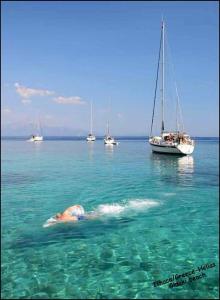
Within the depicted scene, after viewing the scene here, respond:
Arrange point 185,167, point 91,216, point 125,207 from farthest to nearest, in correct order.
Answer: point 185,167, point 125,207, point 91,216

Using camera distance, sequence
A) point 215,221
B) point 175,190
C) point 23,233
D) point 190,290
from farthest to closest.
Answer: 1. point 175,190
2. point 215,221
3. point 23,233
4. point 190,290

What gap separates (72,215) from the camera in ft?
48.5

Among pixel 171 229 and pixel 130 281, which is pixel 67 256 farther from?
pixel 171 229

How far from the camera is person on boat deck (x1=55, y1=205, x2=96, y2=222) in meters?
14.5

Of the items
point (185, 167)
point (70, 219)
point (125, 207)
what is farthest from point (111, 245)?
point (185, 167)

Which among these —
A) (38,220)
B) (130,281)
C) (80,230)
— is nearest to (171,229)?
(80,230)

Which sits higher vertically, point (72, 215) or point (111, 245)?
point (72, 215)

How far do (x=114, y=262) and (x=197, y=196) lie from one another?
11661 millimetres

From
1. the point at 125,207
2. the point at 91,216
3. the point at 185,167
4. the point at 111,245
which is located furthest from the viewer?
the point at 185,167

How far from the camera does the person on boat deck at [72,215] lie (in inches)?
571

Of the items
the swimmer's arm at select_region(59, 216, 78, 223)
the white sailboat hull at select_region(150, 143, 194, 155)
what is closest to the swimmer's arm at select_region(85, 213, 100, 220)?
the swimmer's arm at select_region(59, 216, 78, 223)

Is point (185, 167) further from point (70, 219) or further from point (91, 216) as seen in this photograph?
point (70, 219)

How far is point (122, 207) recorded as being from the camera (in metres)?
17.4

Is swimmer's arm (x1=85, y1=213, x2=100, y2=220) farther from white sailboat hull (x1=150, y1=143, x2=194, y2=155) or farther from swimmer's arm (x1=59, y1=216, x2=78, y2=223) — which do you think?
white sailboat hull (x1=150, y1=143, x2=194, y2=155)
